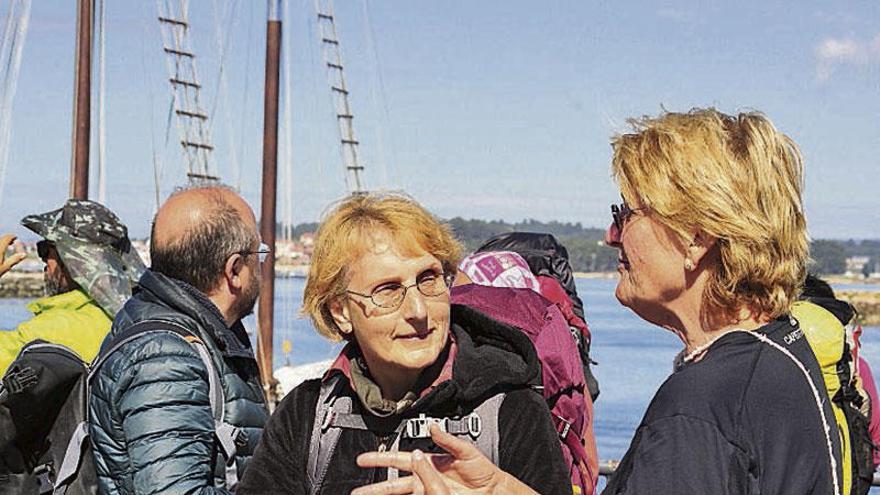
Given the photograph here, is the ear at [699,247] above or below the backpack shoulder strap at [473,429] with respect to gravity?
above

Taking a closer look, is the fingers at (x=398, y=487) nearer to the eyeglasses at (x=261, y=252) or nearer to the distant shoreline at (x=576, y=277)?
the eyeglasses at (x=261, y=252)

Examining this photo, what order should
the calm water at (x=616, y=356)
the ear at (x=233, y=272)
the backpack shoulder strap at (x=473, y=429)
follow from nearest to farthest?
the backpack shoulder strap at (x=473, y=429) < the ear at (x=233, y=272) < the calm water at (x=616, y=356)

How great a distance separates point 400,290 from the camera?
3225mm

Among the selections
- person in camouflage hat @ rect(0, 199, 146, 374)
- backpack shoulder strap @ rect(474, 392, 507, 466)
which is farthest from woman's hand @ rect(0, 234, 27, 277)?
backpack shoulder strap @ rect(474, 392, 507, 466)

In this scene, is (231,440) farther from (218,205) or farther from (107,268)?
(107,268)

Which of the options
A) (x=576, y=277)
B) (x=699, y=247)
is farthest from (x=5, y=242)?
(x=576, y=277)

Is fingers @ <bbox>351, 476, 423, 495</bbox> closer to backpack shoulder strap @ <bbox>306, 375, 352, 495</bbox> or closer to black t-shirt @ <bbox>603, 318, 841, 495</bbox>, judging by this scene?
black t-shirt @ <bbox>603, 318, 841, 495</bbox>

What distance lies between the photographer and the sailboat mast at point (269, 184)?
2959 cm

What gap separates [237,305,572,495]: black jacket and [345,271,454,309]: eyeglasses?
0.15m

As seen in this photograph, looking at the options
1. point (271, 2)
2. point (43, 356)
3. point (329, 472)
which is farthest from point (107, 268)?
point (271, 2)

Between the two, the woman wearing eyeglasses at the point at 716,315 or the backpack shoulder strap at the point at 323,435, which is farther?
the backpack shoulder strap at the point at 323,435

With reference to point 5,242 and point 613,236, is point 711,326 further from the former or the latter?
point 5,242

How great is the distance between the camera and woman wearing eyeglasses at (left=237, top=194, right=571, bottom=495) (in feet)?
10.3

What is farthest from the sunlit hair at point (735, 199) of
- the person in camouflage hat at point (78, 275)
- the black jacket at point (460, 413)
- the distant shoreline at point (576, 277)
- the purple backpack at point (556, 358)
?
the distant shoreline at point (576, 277)
